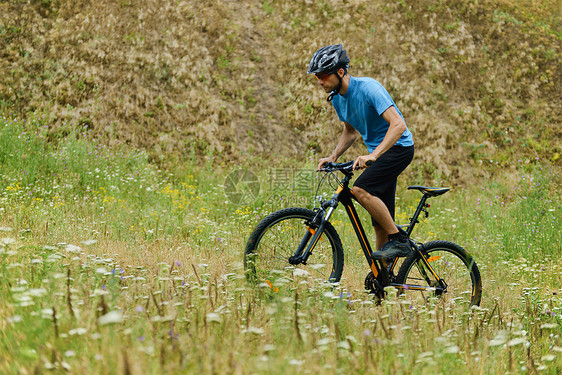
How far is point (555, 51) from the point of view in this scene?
55.1ft

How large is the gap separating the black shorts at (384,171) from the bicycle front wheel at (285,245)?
0.59 m

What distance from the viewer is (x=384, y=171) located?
4930mm

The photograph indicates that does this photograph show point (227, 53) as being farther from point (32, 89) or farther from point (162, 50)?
point (32, 89)

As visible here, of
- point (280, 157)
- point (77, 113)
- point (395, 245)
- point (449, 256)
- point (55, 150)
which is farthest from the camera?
point (280, 157)

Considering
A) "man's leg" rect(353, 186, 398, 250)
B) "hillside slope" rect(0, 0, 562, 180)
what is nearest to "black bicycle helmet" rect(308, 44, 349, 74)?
"man's leg" rect(353, 186, 398, 250)

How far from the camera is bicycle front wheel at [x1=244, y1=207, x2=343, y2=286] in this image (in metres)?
4.59

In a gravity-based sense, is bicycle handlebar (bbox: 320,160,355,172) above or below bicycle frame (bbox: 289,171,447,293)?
→ above

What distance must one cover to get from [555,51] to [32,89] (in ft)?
56.2

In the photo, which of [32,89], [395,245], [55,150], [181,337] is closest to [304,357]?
[181,337]

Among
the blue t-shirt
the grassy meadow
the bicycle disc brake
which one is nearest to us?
the grassy meadow

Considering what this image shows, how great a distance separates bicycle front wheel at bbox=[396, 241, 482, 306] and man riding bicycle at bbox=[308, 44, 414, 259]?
0.90 feet

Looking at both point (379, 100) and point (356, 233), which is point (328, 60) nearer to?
point (379, 100)

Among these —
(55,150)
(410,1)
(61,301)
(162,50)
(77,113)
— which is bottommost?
(61,301)

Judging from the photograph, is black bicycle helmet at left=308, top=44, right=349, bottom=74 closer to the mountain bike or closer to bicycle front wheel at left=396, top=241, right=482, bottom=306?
the mountain bike
